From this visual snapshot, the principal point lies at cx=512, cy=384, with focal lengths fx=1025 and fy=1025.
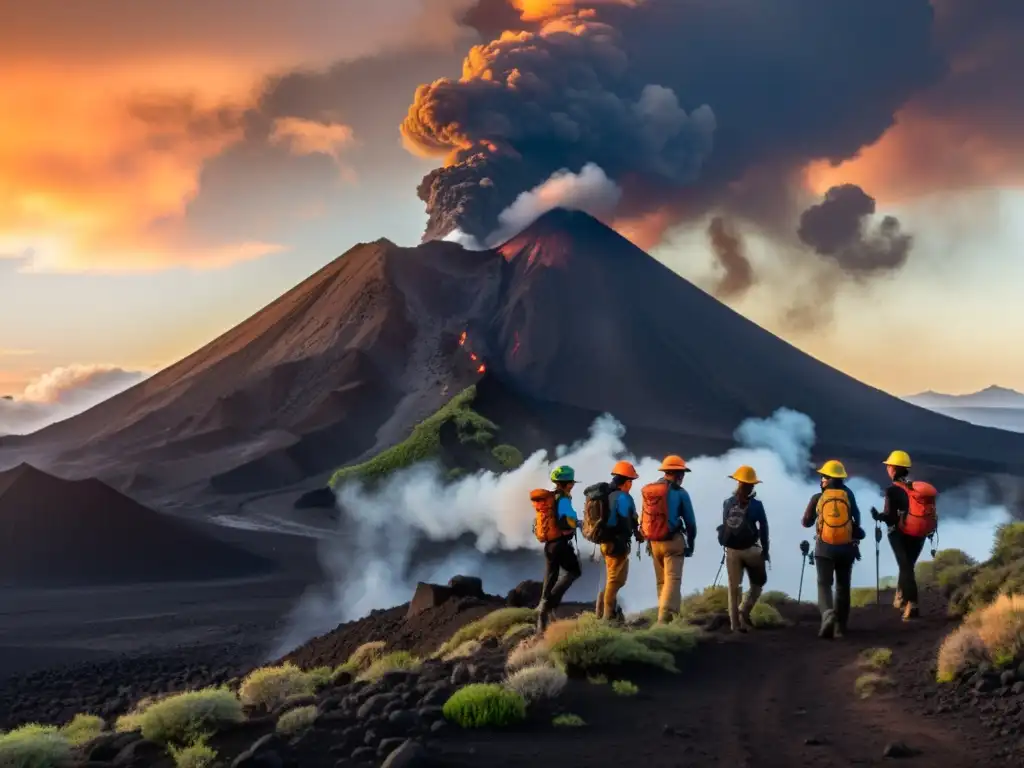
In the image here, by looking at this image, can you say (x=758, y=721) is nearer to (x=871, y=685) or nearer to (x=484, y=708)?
(x=871, y=685)

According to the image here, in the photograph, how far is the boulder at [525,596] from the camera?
1875cm

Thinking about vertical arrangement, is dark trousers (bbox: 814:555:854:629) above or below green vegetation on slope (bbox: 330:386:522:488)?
below

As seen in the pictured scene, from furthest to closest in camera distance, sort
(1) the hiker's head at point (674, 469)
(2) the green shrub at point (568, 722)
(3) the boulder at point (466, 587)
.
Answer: (3) the boulder at point (466, 587), (1) the hiker's head at point (674, 469), (2) the green shrub at point (568, 722)

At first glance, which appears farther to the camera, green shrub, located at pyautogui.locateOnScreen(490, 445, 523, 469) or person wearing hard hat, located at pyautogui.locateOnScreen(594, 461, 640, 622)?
green shrub, located at pyautogui.locateOnScreen(490, 445, 523, 469)

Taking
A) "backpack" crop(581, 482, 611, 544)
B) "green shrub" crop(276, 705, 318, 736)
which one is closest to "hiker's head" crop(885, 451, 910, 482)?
"backpack" crop(581, 482, 611, 544)

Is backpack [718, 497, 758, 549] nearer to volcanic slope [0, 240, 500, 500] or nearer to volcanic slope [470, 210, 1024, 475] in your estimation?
volcanic slope [470, 210, 1024, 475]

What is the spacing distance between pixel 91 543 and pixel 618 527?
48824mm

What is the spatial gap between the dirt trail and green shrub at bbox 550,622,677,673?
25 centimetres

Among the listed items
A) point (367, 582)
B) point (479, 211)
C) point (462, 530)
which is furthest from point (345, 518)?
point (479, 211)

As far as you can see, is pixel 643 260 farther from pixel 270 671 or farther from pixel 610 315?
pixel 270 671

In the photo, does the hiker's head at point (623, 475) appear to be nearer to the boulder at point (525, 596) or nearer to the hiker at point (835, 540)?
the hiker at point (835, 540)

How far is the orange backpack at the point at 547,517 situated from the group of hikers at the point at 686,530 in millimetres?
12

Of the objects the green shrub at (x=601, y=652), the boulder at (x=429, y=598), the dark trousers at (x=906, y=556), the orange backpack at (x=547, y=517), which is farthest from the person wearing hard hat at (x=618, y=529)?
the boulder at (x=429, y=598)

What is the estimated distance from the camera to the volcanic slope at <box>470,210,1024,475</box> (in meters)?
99.0
